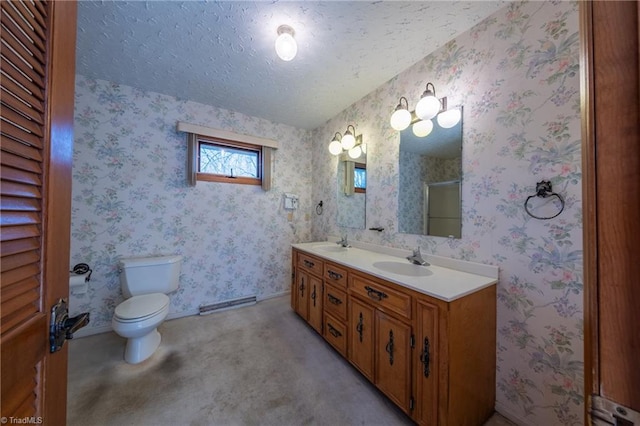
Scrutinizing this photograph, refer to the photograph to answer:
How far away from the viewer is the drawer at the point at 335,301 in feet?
5.59

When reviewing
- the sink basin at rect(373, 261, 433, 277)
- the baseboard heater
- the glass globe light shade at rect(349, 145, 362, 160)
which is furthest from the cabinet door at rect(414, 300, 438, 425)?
the baseboard heater

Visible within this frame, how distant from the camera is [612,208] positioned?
0.30 meters

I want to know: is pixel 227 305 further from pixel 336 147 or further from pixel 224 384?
pixel 336 147

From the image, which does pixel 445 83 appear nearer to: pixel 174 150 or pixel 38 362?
pixel 38 362

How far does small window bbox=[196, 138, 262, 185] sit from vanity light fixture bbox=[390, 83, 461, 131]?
5.87 feet

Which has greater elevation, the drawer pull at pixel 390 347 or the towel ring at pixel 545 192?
Result: the towel ring at pixel 545 192

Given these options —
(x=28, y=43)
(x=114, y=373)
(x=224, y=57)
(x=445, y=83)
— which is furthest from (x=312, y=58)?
(x=114, y=373)

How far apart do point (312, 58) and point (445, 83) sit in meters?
1.01

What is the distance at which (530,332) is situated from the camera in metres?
1.20

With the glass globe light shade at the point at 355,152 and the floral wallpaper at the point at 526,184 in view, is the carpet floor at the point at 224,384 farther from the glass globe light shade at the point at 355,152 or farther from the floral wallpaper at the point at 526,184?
the glass globe light shade at the point at 355,152

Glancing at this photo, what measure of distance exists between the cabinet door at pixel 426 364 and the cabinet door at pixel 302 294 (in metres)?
1.22

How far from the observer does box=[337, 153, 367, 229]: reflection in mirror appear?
2.34 m
